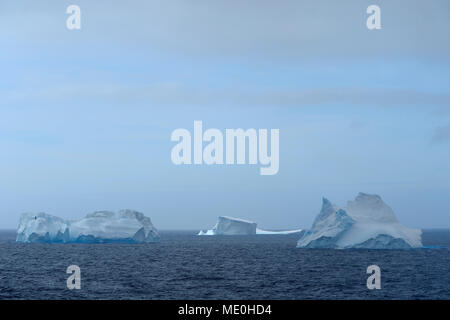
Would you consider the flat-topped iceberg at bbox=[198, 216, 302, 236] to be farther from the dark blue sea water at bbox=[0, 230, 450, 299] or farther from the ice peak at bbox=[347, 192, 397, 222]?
the dark blue sea water at bbox=[0, 230, 450, 299]

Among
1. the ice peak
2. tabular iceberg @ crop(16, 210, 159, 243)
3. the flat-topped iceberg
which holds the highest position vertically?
the ice peak

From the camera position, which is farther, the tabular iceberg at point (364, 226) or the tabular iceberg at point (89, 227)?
the tabular iceberg at point (89, 227)

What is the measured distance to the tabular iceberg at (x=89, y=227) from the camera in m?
71.6

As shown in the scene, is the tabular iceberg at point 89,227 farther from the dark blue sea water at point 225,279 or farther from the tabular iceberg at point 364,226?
the tabular iceberg at point 364,226

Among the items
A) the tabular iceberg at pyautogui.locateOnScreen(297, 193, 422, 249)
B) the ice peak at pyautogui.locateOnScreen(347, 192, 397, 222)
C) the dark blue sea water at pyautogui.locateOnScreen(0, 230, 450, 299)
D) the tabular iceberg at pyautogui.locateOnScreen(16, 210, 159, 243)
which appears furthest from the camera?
the tabular iceberg at pyautogui.locateOnScreen(16, 210, 159, 243)

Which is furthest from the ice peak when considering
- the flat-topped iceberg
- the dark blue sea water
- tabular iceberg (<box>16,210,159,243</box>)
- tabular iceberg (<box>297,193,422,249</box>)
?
the flat-topped iceberg

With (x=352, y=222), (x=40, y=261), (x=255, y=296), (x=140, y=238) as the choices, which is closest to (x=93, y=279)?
(x=255, y=296)

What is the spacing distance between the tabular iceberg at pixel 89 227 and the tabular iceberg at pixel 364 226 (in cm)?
2702

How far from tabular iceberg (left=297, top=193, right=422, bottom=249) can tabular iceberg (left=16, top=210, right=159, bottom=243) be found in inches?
1064

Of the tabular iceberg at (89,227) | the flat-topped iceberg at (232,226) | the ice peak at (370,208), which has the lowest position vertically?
the flat-topped iceberg at (232,226)

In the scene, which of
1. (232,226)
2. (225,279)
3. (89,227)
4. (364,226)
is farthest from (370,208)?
(232,226)

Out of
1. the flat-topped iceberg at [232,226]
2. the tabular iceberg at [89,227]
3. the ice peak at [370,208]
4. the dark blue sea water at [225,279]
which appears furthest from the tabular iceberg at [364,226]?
the flat-topped iceberg at [232,226]

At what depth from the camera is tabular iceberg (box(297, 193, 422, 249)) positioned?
57.1m
